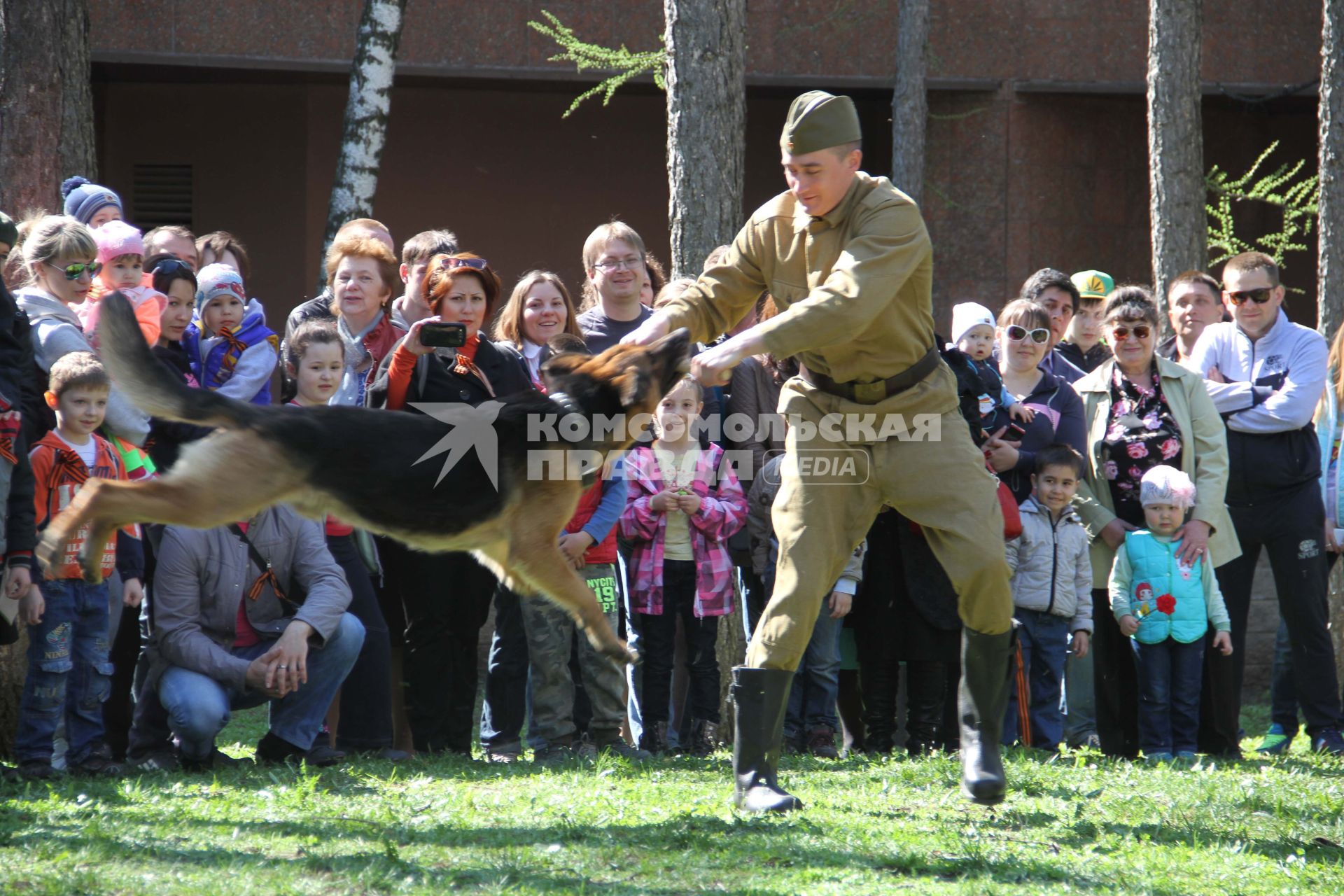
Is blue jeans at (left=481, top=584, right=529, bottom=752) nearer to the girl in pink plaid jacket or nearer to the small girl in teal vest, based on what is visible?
the girl in pink plaid jacket

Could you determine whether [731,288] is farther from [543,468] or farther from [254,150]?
[254,150]

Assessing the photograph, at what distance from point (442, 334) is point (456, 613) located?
1643mm

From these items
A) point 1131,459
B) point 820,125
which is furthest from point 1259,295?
point 820,125

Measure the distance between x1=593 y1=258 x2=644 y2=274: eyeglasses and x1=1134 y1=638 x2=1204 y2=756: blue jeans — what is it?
135 inches

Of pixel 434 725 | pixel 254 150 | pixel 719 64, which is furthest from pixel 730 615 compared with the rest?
pixel 254 150

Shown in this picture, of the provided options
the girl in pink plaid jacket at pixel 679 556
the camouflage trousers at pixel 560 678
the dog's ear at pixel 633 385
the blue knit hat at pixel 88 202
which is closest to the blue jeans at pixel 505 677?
the camouflage trousers at pixel 560 678

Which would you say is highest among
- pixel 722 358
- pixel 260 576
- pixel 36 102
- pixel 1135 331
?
pixel 36 102

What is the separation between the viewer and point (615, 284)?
283 inches

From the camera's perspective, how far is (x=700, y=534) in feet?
22.0

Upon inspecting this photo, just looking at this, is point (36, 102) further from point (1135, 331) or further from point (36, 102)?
point (1135, 331)

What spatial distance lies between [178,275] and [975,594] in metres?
4.29

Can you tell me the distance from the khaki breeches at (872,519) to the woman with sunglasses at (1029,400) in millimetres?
2188

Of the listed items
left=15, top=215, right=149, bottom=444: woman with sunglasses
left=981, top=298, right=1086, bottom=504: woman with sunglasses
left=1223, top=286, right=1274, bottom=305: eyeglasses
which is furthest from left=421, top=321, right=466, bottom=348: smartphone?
left=1223, top=286, right=1274, bottom=305: eyeglasses

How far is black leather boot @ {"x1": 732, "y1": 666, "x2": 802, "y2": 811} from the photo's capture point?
4.86 m
